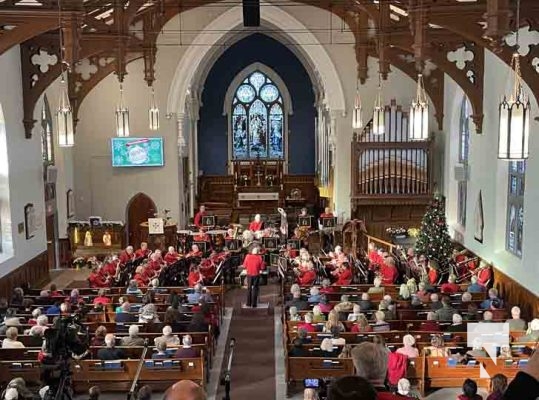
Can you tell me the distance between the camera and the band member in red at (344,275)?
16.3 meters

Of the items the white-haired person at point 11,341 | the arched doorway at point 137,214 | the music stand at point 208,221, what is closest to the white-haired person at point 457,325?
the white-haired person at point 11,341

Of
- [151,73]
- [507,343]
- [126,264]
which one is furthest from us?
[151,73]

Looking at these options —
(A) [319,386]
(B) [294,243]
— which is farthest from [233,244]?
(A) [319,386]

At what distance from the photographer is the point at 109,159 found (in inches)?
926

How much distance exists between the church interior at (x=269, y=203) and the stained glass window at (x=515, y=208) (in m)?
0.07

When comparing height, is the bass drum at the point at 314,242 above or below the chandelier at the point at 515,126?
below

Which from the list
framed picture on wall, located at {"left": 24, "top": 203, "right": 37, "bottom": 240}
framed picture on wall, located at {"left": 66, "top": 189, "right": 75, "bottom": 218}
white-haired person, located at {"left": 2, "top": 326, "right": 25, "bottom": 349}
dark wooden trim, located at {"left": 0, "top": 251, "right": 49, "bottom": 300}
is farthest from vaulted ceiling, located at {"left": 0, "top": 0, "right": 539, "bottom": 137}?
white-haired person, located at {"left": 2, "top": 326, "right": 25, "bottom": 349}

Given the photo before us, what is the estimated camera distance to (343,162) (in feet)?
75.2

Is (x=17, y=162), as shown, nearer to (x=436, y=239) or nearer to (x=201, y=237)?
(x=201, y=237)

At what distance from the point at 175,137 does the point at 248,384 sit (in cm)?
1331

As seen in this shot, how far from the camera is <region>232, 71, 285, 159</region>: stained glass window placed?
3216cm

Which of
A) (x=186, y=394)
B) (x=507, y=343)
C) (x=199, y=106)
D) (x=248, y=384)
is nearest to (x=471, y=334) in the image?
(x=507, y=343)

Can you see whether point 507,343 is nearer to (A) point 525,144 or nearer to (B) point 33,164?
(A) point 525,144

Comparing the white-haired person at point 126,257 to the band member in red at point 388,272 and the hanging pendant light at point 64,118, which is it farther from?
the band member in red at point 388,272
